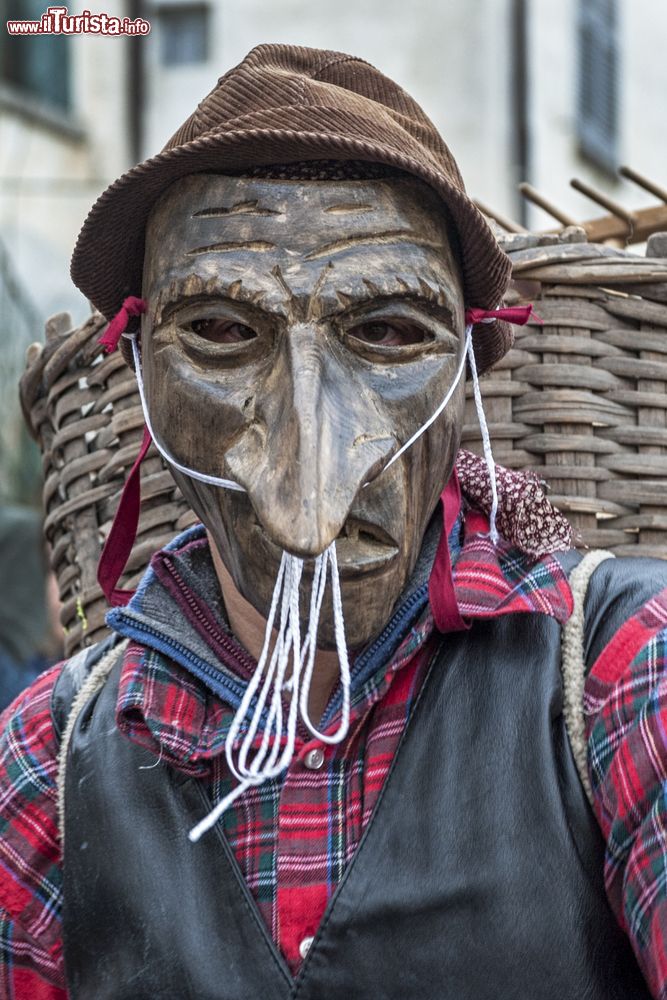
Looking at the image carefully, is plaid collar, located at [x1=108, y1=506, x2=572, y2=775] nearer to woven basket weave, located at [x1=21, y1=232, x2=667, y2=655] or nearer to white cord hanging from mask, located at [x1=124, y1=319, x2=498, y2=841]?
white cord hanging from mask, located at [x1=124, y1=319, x2=498, y2=841]

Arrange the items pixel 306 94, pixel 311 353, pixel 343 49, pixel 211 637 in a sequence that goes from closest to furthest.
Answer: pixel 311 353 → pixel 306 94 → pixel 211 637 → pixel 343 49

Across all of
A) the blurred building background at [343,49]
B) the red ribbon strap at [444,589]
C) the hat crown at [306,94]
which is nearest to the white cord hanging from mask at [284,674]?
the red ribbon strap at [444,589]

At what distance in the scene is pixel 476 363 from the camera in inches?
86.6

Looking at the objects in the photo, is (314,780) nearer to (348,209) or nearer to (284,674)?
(284,674)

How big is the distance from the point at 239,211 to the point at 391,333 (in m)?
0.25

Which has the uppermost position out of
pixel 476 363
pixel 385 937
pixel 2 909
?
pixel 476 363

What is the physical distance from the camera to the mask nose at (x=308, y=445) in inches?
68.2

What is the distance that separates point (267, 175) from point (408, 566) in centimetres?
53

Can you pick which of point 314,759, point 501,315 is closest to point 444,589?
point 314,759

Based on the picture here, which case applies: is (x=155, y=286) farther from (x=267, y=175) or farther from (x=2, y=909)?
(x=2, y=909)

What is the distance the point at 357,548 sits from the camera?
186cm

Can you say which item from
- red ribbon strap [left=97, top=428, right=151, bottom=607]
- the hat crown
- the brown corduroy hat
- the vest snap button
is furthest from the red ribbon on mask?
the vest snap button

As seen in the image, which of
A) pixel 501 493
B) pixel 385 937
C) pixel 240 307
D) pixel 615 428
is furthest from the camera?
pixel 615 428

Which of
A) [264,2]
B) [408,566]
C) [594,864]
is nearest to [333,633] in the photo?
[408,566]
